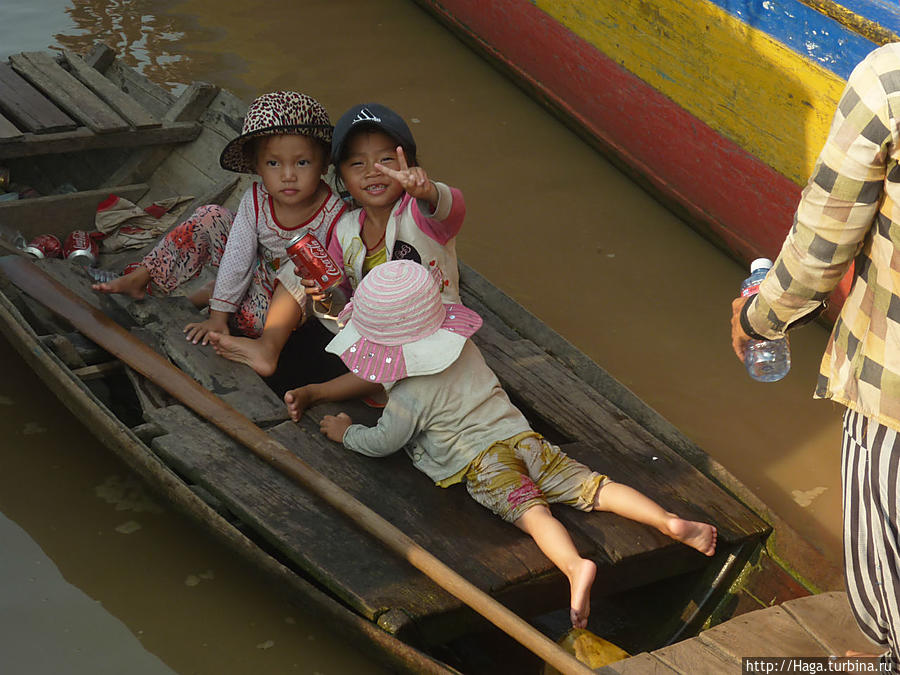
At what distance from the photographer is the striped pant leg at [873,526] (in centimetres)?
179

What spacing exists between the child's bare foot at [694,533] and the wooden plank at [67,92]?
3.28m

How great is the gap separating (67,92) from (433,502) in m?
Result: 3.29

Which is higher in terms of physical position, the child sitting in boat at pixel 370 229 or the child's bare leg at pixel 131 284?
the child sitting in boat at pixel 370 229

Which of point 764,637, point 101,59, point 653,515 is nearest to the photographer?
point 764,637

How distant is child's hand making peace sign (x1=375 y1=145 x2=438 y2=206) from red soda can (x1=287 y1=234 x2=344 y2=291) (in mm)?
373

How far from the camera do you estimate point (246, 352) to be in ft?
11.6

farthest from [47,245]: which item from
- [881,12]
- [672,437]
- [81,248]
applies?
[881,12]

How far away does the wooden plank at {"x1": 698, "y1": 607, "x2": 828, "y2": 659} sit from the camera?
2328mm

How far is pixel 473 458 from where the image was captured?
2.92 m

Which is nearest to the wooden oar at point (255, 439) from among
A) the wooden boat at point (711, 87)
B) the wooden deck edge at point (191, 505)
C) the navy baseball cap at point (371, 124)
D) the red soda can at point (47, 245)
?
the wooden deck edge at point (191, 505)

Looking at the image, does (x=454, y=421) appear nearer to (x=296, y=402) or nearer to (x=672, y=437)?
(x=296, y=402)

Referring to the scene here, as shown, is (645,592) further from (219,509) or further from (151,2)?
(151,2)

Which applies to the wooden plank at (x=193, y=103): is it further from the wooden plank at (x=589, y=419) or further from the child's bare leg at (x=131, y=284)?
the wooden plank at (x=589, y=419)

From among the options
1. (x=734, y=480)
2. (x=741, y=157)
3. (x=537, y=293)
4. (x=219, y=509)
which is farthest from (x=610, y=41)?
(x=219, y=509)
